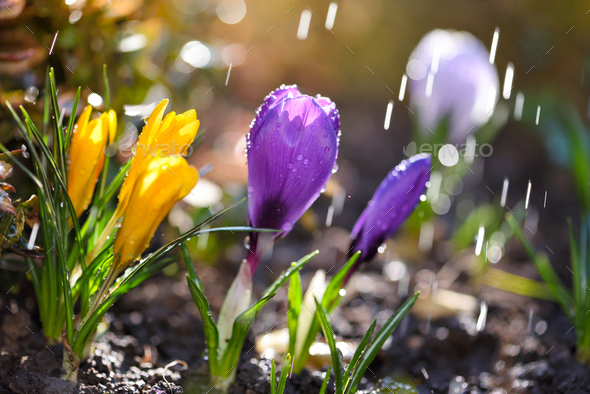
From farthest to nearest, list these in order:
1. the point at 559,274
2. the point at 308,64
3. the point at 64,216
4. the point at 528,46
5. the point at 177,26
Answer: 1. the point at 308,64
2. the point at 528,46
3. the point at 177,26
4. the point at 559,274
5. the point at 64,216

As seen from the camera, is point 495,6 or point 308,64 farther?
point 308,64

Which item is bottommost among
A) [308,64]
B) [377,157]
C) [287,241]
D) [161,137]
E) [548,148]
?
[161,137]

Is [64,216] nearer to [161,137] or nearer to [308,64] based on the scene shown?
[161,137]

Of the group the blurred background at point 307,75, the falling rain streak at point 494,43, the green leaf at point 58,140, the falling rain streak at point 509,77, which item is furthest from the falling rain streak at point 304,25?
the green leaf at point 58,140

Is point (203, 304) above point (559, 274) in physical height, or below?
below

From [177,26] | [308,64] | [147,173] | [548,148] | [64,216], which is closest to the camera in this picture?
[147,173]

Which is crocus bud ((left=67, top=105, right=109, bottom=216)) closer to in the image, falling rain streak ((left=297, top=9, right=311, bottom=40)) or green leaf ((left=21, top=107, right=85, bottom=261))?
green leaf ((left=21, top=107, right=85, bottom=261))

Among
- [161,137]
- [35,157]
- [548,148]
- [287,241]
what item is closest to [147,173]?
[161,137]
